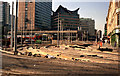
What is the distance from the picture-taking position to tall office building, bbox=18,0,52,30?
122375mm

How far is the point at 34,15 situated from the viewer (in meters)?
126

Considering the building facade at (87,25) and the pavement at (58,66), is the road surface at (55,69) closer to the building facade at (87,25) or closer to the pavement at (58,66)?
the pavement at (58,66)

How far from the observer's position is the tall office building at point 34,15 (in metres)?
122

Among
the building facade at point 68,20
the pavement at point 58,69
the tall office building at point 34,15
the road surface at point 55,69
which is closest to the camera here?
the pavement at point 58,69

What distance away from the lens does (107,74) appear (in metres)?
6.81

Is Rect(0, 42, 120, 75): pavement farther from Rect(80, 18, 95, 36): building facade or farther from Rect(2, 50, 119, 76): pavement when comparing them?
Rect(80, 18, 95, 36): building facade

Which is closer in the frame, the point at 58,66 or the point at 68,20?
the point at 58,66

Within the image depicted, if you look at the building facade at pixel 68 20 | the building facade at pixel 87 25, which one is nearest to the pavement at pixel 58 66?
the building facade at pixel 68 20

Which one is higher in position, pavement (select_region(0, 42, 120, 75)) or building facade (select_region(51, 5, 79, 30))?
building facade (select_region(51, 5, 79, 30))

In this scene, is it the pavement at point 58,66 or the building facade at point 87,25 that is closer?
the pavement at point 58,66

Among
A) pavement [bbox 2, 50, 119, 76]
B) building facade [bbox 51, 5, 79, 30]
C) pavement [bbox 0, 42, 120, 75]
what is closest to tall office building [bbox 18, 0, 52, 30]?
building facade [bbox 51, 5, 79, 30]

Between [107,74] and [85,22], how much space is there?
163 meters

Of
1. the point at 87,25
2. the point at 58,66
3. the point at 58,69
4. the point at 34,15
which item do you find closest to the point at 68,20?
the point at 87,25

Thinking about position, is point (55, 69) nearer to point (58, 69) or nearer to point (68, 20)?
point (58, 69)
